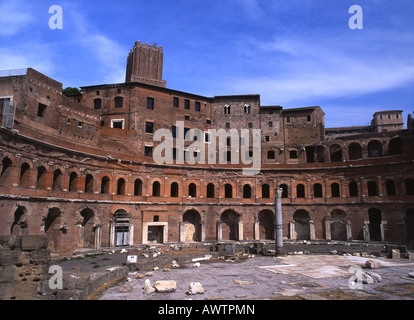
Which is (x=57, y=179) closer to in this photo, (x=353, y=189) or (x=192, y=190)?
(x=192, y=190)

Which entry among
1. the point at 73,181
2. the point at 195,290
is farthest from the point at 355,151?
the point at 195,290

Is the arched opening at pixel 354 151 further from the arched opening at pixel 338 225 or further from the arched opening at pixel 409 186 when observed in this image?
the arched opening at pixel 338 225

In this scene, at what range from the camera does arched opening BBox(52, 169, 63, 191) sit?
82.4 feet

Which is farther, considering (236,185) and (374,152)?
(374,152)

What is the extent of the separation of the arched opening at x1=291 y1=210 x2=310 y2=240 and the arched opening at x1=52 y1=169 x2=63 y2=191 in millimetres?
25384

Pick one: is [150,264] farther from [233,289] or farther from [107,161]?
[107,161]

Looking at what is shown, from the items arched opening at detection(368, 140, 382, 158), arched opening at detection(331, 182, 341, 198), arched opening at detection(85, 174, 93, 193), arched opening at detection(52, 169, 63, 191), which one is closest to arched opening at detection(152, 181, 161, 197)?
arched opening at detection(85, 174, 93, 193)

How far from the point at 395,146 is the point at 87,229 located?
3674 centimetres

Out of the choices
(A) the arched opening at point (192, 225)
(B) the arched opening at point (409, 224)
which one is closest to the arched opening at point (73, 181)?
(A) the arched opening at point (192, 225)

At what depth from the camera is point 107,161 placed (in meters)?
29.5

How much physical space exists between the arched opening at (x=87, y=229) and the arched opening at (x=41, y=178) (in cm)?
503

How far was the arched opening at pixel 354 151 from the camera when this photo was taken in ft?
132
